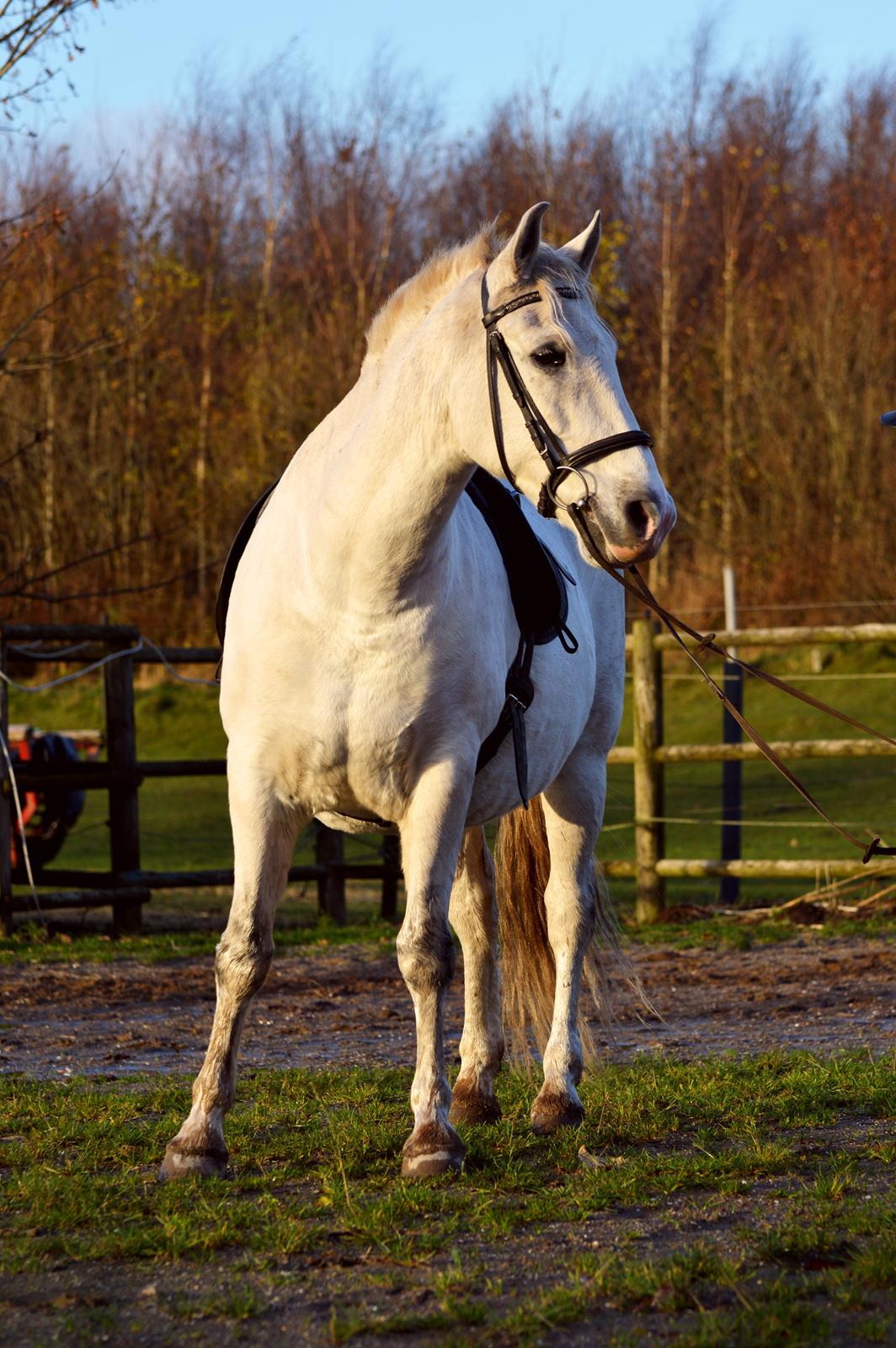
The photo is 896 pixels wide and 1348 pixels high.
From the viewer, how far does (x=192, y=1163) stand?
349 centimetres

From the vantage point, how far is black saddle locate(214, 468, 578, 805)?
407 cm

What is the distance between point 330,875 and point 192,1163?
20.5ft

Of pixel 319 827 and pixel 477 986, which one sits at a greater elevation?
pixel 477 986

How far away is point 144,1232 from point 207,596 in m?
22.0

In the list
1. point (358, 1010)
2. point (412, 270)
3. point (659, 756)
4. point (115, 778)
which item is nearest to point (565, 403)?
point (358, 1010)

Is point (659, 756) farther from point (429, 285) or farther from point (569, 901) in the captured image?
point (429, 285)

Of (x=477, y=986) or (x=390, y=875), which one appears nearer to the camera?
(x=477, y=986)

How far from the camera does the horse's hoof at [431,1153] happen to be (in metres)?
3.46

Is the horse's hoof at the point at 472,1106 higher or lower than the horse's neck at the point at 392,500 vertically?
lower

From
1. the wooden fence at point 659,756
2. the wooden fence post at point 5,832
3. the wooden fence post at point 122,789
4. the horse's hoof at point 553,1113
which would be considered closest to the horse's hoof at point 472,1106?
the horse's hoof at point 553,1113

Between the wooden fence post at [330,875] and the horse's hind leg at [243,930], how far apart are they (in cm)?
588

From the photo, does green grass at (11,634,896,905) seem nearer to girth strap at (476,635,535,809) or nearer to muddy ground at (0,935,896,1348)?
muddy ground at (0,935,896,1348)

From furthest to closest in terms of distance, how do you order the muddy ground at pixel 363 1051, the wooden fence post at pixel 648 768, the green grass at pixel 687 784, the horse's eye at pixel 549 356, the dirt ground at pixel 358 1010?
1. the green grass at pixel 687 784
2. the wooden fence post at pixel 648 768
3. the dirt ground at pixel 358 1010
4. the horse's eye at pixel 549 356
5. the muddy ground at pixel 363 1051

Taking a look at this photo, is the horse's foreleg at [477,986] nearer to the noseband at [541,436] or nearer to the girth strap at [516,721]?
the girth strap at [516,721]
